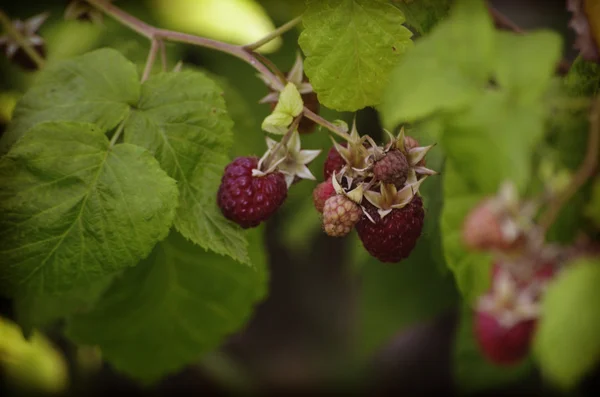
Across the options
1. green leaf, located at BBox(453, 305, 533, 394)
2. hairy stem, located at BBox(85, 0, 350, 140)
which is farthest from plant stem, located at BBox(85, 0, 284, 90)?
green leaf, located at BBox(453, 305, 533, 394)

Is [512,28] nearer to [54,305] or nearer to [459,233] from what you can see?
[459,233]

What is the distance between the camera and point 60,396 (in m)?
1.10

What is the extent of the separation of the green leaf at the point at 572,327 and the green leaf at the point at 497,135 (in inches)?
4.0

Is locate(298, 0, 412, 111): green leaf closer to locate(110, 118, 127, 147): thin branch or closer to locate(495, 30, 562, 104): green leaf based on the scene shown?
locate(495, 30, 562, 104): green leaf

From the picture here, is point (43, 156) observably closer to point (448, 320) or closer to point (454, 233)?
point (454, 233)

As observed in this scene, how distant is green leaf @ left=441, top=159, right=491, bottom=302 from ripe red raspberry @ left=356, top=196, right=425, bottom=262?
0.10m

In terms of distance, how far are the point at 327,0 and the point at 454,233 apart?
261 mm

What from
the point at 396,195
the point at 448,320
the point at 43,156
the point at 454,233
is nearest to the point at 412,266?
the point at 448,320

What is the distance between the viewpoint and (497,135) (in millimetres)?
503

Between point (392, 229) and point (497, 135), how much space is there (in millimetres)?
115

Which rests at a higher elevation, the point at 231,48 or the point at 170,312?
the point at 231,48

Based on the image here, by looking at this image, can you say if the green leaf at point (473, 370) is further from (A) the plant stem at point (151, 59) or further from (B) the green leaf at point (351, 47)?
(A) the plant stem at point (151, 59)

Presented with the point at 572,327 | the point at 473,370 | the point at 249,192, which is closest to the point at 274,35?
the point at 249,192

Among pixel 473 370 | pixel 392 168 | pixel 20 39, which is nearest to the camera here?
pixel 392 168
